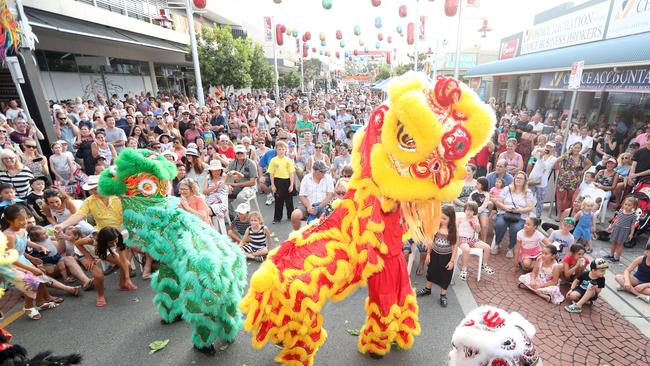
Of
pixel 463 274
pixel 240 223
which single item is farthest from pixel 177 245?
pixel 463 274

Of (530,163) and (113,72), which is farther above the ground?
(113,72)

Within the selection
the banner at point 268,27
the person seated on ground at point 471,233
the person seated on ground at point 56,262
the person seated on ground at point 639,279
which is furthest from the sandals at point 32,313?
the banner at point 268,27

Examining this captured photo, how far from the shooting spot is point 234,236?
538 cm

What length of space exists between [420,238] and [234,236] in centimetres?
356

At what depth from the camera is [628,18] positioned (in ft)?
35.0

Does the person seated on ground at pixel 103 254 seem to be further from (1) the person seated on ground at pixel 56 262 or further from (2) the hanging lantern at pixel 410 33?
(2) the hanging lantern at pixel 410 33

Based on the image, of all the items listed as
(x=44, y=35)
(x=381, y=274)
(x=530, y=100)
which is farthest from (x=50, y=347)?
(x=530, y=100)

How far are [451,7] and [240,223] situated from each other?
10.7m

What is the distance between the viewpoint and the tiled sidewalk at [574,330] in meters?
3.21

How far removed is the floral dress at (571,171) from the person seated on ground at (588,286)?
8.42 feet

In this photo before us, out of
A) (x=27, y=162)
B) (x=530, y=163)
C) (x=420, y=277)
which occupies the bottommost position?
(x=420, y=277)

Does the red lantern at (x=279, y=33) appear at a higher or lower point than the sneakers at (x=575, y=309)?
higher

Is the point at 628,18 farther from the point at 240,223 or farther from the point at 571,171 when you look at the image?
the point at 240,223

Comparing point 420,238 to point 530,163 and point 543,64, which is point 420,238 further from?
point 543,64
